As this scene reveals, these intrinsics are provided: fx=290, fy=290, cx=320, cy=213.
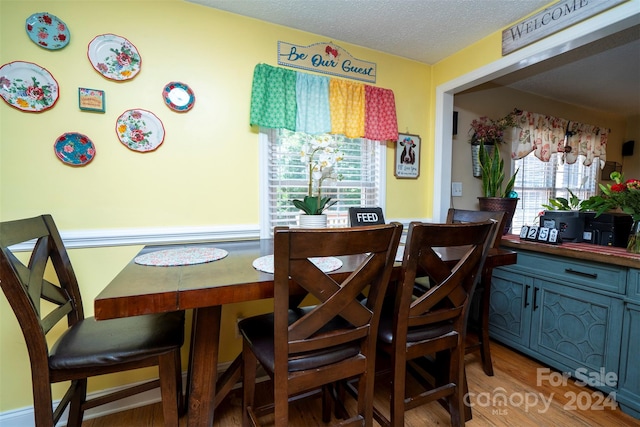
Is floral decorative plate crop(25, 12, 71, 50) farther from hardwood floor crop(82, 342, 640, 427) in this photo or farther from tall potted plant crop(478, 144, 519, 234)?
tall potted plant crop(478, 144, 519, 234)

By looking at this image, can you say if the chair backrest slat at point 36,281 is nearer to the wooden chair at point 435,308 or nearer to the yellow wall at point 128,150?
the yellow wall at point 128,150

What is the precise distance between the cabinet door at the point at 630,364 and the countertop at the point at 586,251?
9.4 inches

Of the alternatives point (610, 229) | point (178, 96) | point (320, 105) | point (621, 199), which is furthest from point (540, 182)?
point (178, 96)

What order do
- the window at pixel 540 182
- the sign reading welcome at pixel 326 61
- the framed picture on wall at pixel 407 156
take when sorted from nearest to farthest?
1. the sign reading welcome at pixel 326 61
2. the framed picture on wall at pixel 407 156
3. the window at pixel 540 182

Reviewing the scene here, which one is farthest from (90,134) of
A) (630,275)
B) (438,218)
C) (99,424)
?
(630,275)

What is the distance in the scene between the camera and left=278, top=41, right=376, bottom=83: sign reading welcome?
→ 6.63ft

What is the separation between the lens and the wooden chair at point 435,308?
42.5 inches

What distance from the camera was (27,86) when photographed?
1445 millimetres

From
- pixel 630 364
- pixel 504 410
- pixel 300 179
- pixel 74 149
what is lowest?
pixel 504 410

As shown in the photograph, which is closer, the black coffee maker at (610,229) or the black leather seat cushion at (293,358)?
the black leather seat cushion at (293,358)

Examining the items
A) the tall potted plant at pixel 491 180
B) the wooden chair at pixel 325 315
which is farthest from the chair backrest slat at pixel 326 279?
the tall potted plant at pixel 491 180

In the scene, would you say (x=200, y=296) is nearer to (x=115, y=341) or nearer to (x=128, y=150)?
(x=115, y=341)

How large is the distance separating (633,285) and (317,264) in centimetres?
172

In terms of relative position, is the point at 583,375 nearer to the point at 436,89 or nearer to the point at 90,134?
the point at 436,89
